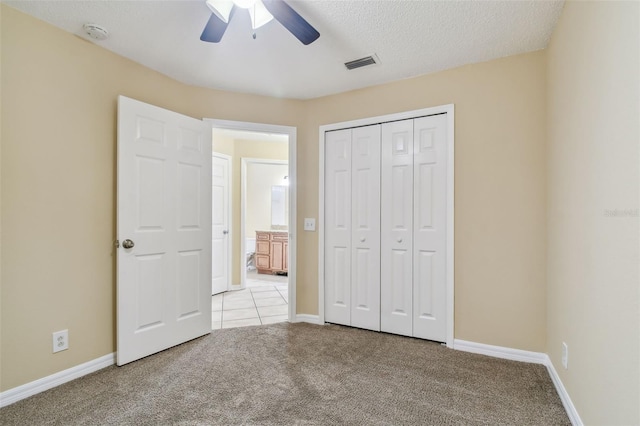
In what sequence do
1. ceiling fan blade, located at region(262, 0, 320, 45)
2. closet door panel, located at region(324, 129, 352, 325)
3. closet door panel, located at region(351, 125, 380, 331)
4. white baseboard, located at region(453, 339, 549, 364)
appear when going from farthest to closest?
1. closet door panel, located at region(324, 129, 352, 325)
2. closet door panel, located at region(351, 125, 380, 331)
3. white baseboard, located at region(453, 339, 549, 364)
4. ceiling fan blade, located at region(262, 0, 320, 45)

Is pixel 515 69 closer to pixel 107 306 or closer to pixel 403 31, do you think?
pixel 403 31

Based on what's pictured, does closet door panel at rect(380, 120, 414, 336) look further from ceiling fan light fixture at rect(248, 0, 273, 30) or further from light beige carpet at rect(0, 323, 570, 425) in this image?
ceiling fan light fixture at rect(248, 0, 273, 30)

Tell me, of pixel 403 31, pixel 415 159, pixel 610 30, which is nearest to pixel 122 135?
pixel 403 31

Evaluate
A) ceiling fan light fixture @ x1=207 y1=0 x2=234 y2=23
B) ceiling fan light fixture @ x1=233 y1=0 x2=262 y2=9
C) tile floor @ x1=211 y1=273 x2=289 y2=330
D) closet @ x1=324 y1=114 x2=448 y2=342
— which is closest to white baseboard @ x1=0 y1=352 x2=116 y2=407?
tile floor @ x1=211 y1=273 x2=289 y2=330

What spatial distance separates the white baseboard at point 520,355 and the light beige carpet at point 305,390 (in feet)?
0.18

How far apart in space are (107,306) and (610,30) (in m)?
3.28

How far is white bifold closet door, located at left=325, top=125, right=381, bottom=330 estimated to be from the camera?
309 cm

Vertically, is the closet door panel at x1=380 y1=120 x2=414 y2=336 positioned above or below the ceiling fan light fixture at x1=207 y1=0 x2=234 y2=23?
below

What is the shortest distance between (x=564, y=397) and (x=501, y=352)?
2.17 ft

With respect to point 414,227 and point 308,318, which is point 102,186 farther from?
point 414,227

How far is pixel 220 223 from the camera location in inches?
190

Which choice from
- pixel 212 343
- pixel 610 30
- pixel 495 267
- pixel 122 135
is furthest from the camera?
pixel 212 343

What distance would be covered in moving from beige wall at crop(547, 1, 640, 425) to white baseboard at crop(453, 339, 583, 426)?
3.6 inches

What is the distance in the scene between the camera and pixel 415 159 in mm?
2871
